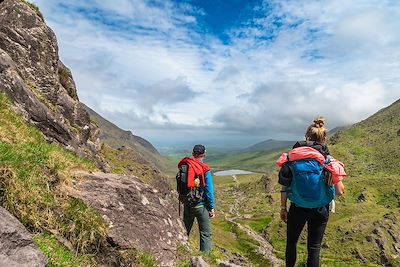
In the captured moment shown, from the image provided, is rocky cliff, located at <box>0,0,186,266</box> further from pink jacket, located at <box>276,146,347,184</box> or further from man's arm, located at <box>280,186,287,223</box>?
pink jacket, located at <box>276,146,347,184</box>

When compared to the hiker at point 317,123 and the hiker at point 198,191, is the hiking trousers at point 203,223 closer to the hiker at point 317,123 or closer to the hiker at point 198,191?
the hiker at point 198,191

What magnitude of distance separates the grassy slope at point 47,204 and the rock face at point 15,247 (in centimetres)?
72

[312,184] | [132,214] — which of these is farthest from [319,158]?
[132,214]

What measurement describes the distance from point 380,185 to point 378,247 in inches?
3649

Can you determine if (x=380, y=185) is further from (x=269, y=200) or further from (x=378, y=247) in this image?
(x=378, y=247)

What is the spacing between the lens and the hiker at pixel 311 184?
10.3 m

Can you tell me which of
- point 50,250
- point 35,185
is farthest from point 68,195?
point 50,250

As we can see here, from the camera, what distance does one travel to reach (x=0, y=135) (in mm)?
14211

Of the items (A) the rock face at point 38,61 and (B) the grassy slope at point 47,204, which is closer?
(B) the grassy slope at point 47,204

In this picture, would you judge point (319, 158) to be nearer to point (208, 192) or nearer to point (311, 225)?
point (311, 225)

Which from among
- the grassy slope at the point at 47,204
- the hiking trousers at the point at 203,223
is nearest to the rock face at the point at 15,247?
the grassy slope at the point at 47,204

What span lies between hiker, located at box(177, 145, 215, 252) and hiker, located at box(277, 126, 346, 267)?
4.81 metres

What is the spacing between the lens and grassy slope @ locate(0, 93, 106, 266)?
9922 mm

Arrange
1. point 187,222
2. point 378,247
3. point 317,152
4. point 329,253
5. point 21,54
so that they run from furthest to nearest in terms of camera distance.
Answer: point 329,253
point 378,247
point 21,54
point 187,222
point 317,152
